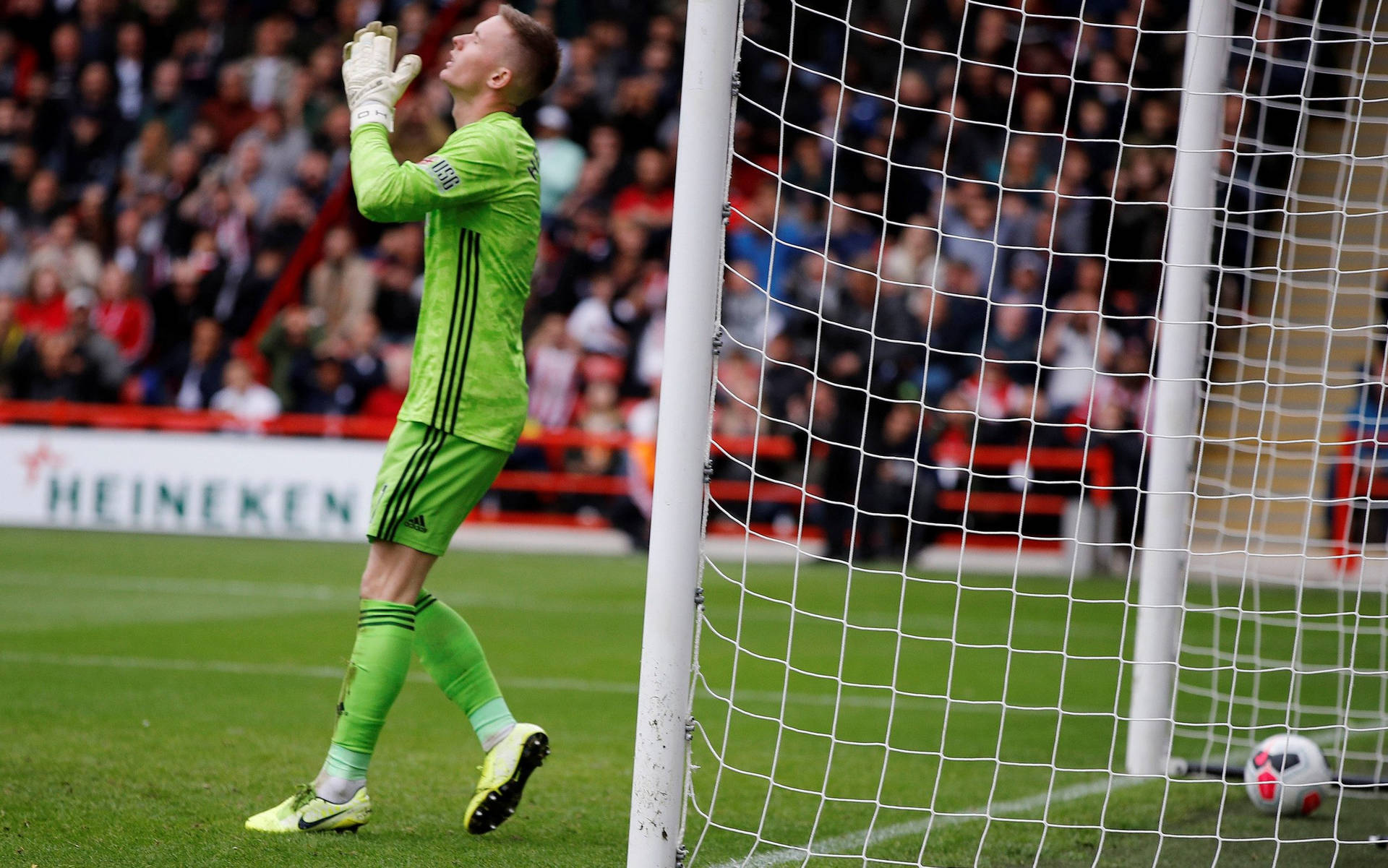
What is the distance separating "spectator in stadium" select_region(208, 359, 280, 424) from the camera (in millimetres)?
14633

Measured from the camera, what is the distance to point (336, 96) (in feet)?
58.1

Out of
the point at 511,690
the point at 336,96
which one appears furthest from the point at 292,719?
the point at 336,96

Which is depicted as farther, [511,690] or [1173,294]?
[511,690]

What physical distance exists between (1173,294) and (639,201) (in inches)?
423

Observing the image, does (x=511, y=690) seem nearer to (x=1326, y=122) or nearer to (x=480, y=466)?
(x=480, y=466)

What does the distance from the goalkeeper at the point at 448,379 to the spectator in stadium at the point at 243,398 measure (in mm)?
11002

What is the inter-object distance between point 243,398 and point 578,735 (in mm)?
9852

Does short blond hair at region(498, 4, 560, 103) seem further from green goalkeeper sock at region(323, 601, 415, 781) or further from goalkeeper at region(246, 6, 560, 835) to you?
green goalkeeper sock at region(323, 601, 415, 781)

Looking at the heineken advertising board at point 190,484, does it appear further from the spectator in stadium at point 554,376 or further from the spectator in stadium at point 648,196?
the spectator in stadium at point 648,196

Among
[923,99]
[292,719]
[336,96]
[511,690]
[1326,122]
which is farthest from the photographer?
[336,96]

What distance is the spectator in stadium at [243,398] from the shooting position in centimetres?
1463

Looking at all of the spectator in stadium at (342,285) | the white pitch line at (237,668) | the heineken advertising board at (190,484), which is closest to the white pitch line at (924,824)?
the white pitch line at (237,668)

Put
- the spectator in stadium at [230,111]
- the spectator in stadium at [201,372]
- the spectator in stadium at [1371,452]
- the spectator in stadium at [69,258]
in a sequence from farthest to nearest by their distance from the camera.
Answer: the spectator in stadium at [230,111], the spectator in stadium at [69,258], the spectator in stadium at [201,372], the spectator in stadium at [1371,452]

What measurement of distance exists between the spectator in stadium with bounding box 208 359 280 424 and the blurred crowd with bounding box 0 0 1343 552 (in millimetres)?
29
